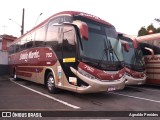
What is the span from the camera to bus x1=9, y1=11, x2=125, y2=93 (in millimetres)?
8641

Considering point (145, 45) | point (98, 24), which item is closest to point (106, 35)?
point (98, 24)

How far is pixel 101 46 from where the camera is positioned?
9.18 meters

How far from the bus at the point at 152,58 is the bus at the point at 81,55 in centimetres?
466

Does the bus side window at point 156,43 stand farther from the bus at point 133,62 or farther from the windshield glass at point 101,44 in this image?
the windshield glass at point 101,44

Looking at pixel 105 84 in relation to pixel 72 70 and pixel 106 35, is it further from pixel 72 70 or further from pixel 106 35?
pixel 106 35

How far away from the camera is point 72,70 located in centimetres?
899

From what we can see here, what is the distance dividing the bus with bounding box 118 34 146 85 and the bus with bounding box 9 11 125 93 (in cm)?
278

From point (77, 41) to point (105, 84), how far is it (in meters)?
1.90

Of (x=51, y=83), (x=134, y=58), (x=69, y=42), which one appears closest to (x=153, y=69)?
(x=134, y=58)

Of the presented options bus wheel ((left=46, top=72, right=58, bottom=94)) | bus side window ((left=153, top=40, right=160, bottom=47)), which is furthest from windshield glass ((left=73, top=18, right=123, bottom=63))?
bus side window ((left=153, top=40, right=160, bottom=47))

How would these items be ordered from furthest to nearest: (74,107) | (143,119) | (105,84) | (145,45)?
(145,45) < (105,84) < (74,107) < (143,119)

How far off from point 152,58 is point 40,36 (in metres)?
6.59

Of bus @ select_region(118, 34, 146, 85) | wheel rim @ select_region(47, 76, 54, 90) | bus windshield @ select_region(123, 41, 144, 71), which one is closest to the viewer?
wheel rim @ select_region(47, 76, 54, 90)

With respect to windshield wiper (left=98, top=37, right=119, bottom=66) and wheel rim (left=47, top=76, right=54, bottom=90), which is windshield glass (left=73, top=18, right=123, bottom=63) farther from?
wheel rim (left=47, top=76, right=54, bottom=90)
